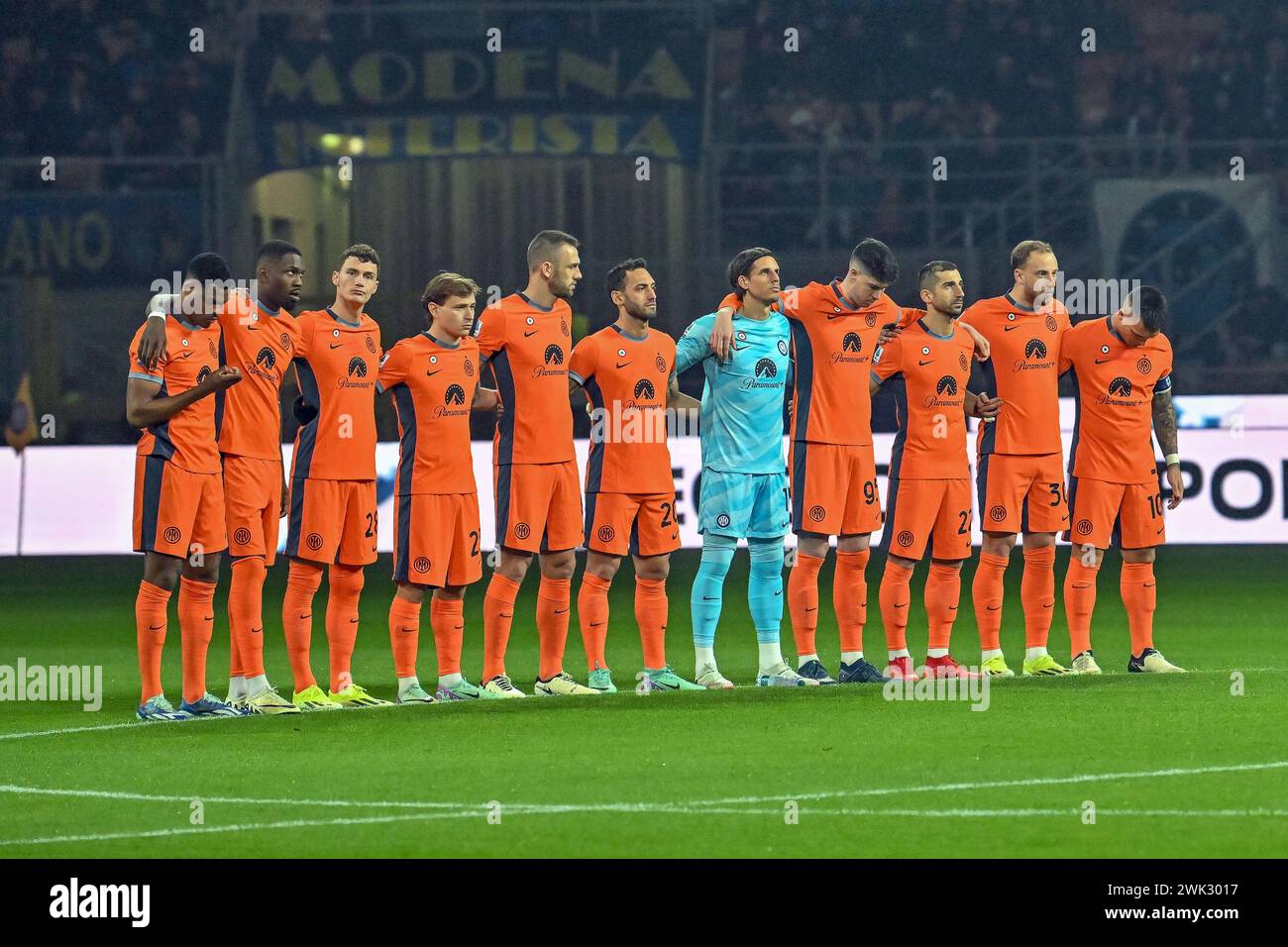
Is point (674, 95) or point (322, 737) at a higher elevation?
point (674, 95)

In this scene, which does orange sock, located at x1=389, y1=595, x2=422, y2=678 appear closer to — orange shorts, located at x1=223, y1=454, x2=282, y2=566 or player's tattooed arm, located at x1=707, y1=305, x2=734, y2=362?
orange shorts, located at x1=223, y1=454, x2=282, y2=566

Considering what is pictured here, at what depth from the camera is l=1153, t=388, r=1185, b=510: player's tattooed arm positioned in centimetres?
1028

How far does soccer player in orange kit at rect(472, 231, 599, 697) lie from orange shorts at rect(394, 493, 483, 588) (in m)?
0.17

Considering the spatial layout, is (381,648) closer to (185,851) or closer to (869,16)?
(185,851)

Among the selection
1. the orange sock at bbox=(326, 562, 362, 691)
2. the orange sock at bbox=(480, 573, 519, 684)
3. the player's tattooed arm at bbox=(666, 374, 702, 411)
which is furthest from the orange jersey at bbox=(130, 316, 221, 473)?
the player's tattooed arm at bbox=(666, 374, 702, 411)

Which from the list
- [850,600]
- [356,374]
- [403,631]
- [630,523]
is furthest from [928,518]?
[356,374]

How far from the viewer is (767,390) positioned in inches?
382

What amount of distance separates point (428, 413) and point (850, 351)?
203 centimetres

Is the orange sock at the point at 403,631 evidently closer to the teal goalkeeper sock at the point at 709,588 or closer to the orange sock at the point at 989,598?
the teal goalkeeper sock at the point at 709,588

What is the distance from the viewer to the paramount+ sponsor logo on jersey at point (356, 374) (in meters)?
9.26

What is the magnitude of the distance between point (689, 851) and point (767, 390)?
4.18 meters

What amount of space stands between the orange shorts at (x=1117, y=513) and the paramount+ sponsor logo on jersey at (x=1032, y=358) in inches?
23.6

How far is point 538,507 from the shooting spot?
30.9 feet

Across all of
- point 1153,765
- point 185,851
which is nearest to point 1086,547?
point 1153,765
